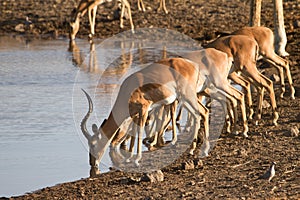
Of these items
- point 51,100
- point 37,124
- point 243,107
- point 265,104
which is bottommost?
point 51,100

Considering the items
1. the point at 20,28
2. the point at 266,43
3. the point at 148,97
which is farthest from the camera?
the point at 20,28

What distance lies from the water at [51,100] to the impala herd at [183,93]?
0.49 metres

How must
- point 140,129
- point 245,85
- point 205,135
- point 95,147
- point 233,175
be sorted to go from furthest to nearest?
point 245,85 < point 205,135 < point 140,129 < point 95,147 < point 233,175

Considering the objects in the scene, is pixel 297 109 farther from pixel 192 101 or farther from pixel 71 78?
pixel 71 78

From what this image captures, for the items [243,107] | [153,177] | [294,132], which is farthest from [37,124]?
[153,177]

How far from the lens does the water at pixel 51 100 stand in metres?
10.5

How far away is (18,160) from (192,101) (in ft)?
7.85

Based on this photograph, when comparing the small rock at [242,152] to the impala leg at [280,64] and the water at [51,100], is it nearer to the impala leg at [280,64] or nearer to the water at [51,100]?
the water at [51,100]

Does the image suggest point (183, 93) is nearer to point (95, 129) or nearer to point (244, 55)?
point (95, 129)

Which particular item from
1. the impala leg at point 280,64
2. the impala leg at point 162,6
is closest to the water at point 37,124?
the impala leg at point 280,64

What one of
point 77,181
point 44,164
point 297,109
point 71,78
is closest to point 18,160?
point 44,164

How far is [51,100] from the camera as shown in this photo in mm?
14891

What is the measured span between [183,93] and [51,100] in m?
4.76

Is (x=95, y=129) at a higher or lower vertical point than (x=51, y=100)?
higher
